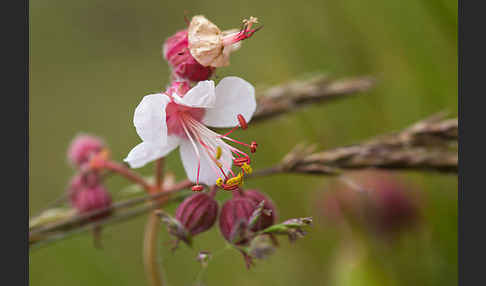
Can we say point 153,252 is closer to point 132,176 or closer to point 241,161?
point 132,176

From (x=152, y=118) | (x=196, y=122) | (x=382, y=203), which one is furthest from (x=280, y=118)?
(x=382, y=203)

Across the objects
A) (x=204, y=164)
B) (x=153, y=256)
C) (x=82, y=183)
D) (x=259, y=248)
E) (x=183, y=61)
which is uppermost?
(x=183, y=61)

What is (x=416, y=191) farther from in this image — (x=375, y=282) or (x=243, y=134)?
(x=243, y=134)

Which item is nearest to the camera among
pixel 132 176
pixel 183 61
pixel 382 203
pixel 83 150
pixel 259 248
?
pixel 259 248

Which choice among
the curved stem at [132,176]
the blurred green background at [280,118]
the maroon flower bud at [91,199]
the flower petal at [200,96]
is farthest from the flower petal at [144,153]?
the blurred green background at [280,118]

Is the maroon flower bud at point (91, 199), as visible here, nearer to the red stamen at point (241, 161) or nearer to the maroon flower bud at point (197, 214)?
the maroon flower bud at point (197, 214)

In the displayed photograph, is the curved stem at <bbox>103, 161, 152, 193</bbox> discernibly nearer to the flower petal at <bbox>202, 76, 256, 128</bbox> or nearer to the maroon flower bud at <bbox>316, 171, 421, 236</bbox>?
the flower petal at <bbox>202, 76, 256, 128</bbox>
